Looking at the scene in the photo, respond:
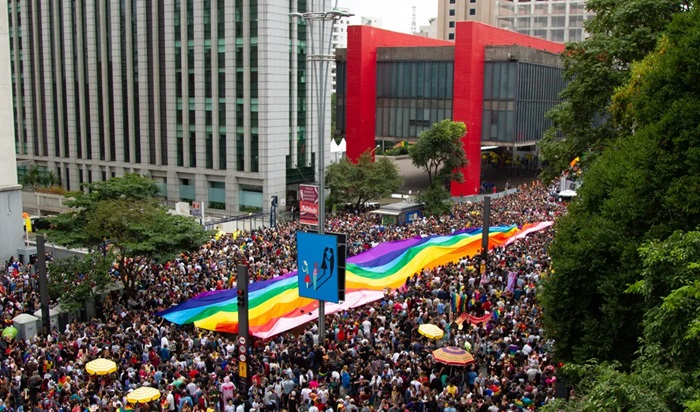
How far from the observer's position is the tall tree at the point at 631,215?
1187cm

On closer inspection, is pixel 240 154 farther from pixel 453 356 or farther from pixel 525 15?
pixel 525 15

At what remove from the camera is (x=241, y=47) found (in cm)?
5425

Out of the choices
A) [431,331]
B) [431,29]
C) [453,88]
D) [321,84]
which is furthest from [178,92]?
[431,29]

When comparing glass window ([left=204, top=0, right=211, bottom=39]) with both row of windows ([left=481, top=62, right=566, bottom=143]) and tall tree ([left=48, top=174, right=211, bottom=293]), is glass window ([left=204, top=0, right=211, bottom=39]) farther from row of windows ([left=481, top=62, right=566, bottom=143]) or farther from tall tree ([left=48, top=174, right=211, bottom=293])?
tall tree ([left=48, top=174, right=211, bottom=293])

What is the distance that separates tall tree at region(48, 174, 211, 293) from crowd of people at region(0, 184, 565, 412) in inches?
57.7

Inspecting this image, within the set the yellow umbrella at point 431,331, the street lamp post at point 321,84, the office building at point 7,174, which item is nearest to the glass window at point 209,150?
the office building at point 7,174

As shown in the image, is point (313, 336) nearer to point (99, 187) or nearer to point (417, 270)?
point (417, 270)

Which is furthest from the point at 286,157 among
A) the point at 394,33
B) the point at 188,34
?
the point at 394,33

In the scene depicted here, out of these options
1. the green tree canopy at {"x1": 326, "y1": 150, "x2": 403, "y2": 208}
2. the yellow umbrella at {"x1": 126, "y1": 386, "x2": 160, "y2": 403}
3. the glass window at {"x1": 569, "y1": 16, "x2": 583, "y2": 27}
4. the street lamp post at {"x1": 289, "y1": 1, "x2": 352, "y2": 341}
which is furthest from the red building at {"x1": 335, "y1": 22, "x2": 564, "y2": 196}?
the yellow umbrella at {"x1": 126, "y1": 386, "x2": 160, "y2": 403}

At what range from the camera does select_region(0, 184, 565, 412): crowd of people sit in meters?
17.8

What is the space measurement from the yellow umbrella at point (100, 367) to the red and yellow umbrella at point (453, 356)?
892 cm

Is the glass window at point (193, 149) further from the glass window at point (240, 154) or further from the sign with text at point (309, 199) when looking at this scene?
A: the sign with text at point (309, 199)

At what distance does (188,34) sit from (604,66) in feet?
133

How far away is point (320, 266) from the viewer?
21281mm
